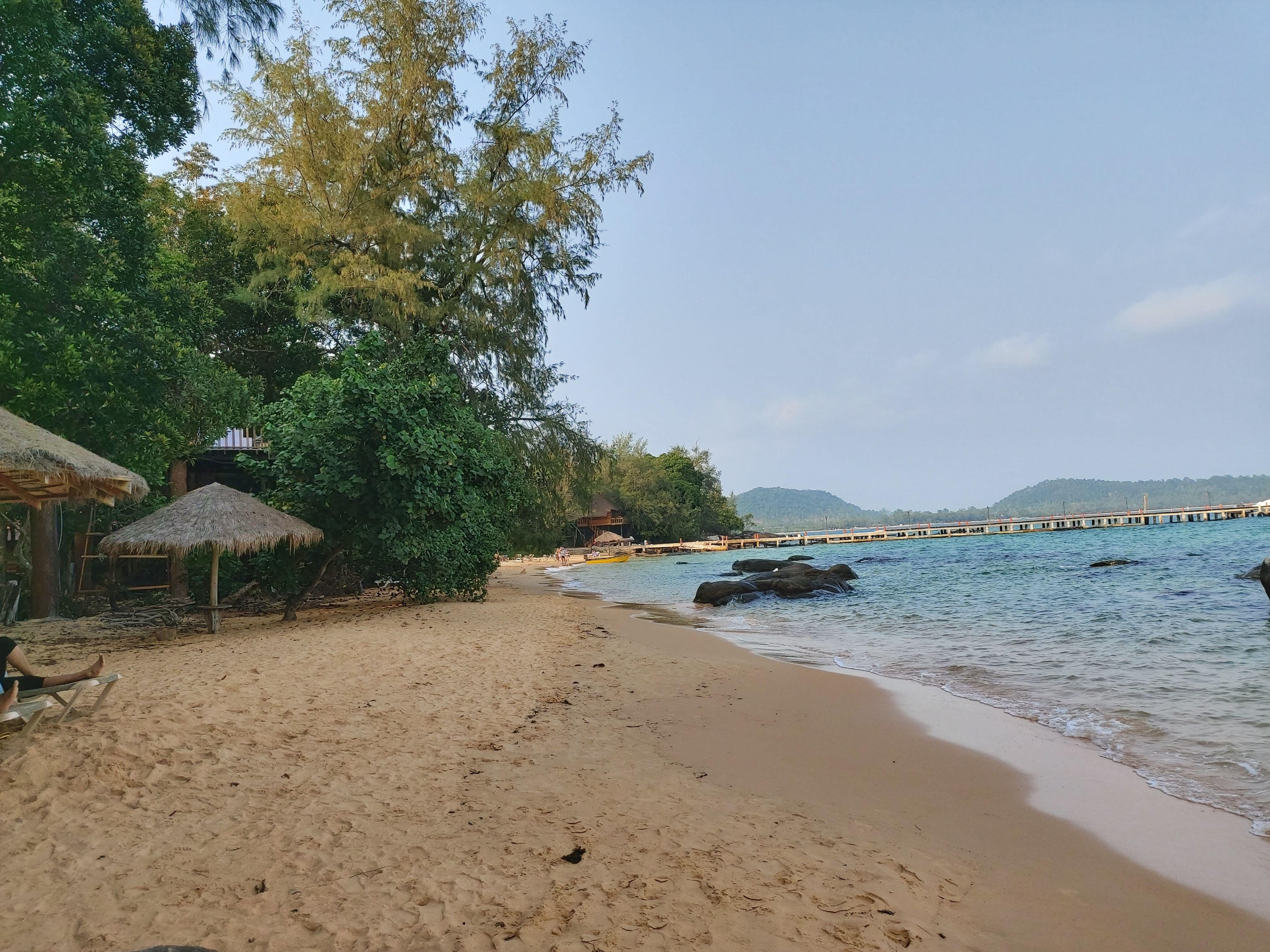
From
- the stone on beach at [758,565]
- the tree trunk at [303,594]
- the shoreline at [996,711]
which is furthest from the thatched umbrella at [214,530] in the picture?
the stone on beach at [758,565]

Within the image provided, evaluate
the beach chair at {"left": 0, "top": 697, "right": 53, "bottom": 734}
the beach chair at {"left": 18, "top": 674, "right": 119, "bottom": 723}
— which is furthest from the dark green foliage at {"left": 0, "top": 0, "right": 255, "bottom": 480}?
the beach chair at {"left": 0, "top": 697, "right": 53, "bottom": 734}

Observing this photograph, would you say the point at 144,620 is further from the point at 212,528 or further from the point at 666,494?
the point at 666,494

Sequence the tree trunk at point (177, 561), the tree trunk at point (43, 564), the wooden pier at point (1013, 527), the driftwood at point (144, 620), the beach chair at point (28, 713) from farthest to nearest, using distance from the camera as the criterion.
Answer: the wooden pier at point (1013, 527) < the tree trunk at point (177, 561) < the tree trunk at point (43, 564) < the driftwood at point (144, 620) < the beach chair at point (28, 713)

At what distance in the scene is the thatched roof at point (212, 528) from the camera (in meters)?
10.4

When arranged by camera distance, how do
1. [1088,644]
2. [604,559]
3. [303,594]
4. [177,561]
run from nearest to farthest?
[1088,644] → [303,594] → [177,561] → [604,559]

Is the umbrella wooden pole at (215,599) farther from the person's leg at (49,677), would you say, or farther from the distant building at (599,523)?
the distant building at (599,523)

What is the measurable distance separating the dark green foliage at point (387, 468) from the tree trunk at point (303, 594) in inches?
4.2

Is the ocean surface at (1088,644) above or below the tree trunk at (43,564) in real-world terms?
below

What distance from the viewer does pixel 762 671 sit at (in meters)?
9.45

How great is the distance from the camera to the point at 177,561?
14.4 m

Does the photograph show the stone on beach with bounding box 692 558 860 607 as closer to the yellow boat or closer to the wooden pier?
the yellow boat

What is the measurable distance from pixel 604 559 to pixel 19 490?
4380 centimetres

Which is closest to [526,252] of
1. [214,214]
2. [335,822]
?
[214,214]

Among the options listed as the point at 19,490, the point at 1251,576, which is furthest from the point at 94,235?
the point at 1251,576
